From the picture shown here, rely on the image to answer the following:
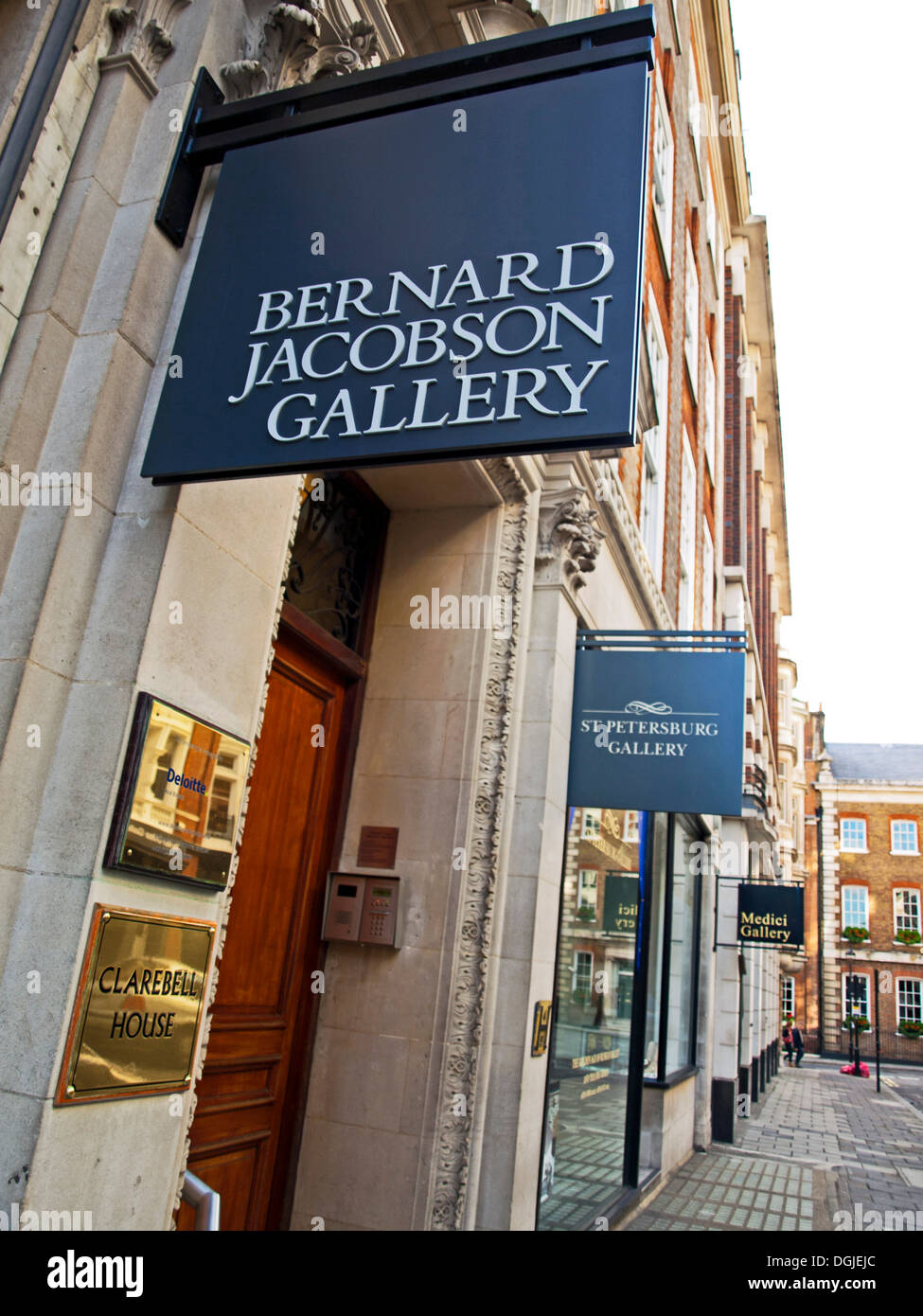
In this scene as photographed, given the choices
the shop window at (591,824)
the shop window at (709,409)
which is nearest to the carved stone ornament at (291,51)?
the shop window at (591,824)

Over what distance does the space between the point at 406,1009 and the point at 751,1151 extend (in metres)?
11.6

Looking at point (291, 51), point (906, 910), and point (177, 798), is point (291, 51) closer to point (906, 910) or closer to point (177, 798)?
point (177, 798)

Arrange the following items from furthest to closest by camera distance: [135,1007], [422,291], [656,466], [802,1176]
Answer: [802,1176], [656,466], [422,291], [135,1007]

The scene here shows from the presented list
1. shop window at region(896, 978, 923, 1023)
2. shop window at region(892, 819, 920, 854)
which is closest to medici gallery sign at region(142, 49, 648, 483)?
shop window at region(896, 978, 923, 1023)

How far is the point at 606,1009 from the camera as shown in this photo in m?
8.54

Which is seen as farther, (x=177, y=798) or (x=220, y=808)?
(x=220, y=808)

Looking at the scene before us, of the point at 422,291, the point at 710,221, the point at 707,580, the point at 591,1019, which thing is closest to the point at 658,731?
the point at 591,1019

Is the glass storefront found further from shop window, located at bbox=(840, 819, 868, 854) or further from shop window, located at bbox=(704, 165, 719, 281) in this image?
shop window, located at bbox=(840, 819, 868, 854)

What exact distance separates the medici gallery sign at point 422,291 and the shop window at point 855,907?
51669 millimetres

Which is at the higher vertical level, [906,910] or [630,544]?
[906,910]

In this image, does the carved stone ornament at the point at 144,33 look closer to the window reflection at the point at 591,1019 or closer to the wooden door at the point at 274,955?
the wooden door at the point at 274,955

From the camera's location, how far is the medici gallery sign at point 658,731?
599 centimetres

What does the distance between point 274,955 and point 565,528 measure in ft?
11.1
